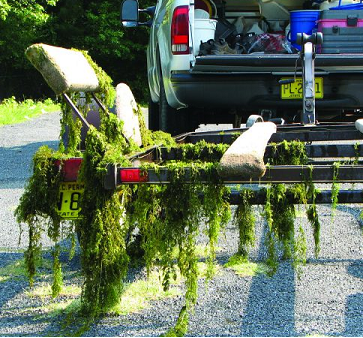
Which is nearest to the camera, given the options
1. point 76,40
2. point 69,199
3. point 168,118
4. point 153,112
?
point 69,199

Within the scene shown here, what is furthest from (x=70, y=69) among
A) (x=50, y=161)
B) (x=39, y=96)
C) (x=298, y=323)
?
(x=39, y=96)

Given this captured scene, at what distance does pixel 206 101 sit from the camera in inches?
278

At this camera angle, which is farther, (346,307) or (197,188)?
(346,307)

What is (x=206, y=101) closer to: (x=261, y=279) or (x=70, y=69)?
(x=261, y=279)

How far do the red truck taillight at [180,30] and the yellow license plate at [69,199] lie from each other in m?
3.67

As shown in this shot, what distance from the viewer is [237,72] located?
22.7 ft

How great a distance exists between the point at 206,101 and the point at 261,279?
3.01 meters

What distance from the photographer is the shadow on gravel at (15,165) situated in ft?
25.9

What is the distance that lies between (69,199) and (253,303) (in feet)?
3.51

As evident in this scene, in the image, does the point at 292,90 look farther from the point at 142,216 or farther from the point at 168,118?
the point at 142,216

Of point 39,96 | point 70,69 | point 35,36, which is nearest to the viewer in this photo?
point 70,69

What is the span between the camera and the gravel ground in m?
3.50

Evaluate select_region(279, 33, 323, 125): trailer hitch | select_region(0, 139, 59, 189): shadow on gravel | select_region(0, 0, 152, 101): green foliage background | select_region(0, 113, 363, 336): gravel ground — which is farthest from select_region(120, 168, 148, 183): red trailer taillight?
select_region(0, 0, 152, 101): green foliage background

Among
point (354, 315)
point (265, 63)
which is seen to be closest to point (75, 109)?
point (354, 315)
